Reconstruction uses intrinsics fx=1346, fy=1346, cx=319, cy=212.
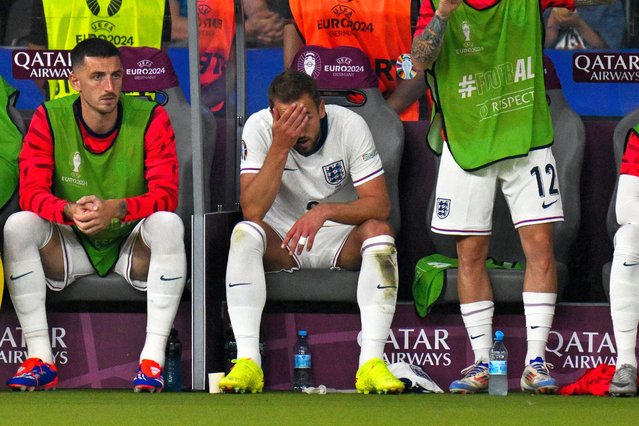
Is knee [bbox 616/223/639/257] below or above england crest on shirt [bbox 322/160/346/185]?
below

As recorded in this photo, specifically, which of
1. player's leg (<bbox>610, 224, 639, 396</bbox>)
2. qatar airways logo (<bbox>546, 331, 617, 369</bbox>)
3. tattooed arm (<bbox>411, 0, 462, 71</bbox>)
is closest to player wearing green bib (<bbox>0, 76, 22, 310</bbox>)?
tattooed arm (<bbox>411, 0, 462, 71</bbox>)

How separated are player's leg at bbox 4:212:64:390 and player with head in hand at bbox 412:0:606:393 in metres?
1.66

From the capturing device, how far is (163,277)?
553cm

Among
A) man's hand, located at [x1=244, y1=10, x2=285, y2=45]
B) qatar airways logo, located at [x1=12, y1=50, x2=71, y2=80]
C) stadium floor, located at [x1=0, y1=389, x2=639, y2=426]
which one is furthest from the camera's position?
man's hand, located at [x1=244, y1=10, x2=285, y2=45]

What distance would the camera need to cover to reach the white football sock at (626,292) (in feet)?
17.3

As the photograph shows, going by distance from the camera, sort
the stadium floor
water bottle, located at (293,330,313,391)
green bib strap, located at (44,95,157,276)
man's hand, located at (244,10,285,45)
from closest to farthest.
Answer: the stadium floor → water bottle, located at (293,330,313,391) → green bib strap, located at (44,95,157,276) → man's hand, located at (244,10,285,45)

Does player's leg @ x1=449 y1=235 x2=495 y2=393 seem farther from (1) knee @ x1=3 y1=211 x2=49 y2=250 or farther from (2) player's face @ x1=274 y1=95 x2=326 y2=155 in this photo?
(1) knee @ x1=3 y1=211 x2=49 y2=250

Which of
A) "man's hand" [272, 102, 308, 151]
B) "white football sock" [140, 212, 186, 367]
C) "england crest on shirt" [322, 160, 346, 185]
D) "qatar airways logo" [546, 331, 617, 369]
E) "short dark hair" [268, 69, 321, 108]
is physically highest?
"short dark hair" [268, 69, 321, 108]

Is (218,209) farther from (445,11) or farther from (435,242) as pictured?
(445,11)

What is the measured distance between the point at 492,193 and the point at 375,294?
66 centimetres

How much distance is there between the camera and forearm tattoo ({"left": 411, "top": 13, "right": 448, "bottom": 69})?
17.9 feet

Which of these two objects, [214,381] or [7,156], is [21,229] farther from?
[214,381]

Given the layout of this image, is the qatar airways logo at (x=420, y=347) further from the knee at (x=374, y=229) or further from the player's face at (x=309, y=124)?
the player's face at (x=309, y=124)

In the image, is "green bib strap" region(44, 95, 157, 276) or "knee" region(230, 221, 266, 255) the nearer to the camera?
"knee" region(230, 221, 266, 255)
